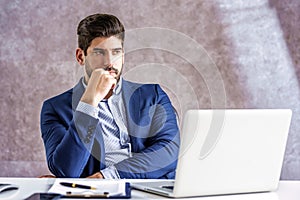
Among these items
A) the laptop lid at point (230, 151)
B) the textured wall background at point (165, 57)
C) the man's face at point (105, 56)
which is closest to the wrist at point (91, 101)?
the man's face at point (105, 56)

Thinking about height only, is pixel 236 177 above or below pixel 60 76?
below

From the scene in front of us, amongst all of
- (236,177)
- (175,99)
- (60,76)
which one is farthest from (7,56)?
(236,177)

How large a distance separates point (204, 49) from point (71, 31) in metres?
0.79

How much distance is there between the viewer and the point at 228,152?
143cm

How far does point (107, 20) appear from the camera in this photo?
9.88 feet

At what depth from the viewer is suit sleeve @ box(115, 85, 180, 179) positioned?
2531mm

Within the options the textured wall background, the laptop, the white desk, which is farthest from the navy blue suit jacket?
the laptop

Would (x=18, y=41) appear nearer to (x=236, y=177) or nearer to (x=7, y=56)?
(x=7, y=56)

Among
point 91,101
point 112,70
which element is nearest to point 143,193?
point 91,101

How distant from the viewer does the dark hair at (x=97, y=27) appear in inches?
117

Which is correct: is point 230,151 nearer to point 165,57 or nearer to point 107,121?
point 107,121

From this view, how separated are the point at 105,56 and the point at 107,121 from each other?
15.0 inches

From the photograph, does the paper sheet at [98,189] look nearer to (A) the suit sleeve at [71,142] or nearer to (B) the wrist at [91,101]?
→ (A) the suit sleeve at [71,142]

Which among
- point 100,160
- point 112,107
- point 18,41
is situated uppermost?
point 18,41
